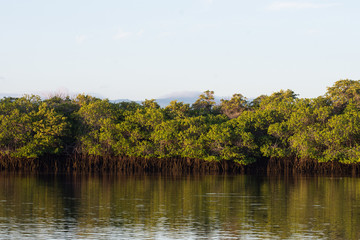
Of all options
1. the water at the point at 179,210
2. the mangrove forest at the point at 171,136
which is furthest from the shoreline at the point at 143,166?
the water at the point at 179,210

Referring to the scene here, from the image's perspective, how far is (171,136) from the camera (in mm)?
53719

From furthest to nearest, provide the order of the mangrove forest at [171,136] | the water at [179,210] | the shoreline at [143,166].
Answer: the shoreline at [143,166] < the mangrove forest at [171,136] < the water at [179,210]

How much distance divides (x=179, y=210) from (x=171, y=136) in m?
27.8

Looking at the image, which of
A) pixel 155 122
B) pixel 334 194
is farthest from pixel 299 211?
pixel 155 122

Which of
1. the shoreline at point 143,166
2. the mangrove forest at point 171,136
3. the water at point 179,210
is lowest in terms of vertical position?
the water at point 179,210

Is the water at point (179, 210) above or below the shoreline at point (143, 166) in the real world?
below

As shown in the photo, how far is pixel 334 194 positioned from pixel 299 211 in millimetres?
7762

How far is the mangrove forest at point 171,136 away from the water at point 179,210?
465 inches

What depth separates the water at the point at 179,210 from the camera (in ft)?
65.6

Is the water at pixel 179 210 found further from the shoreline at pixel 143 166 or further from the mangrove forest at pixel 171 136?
the shoreline at pixel 143 166

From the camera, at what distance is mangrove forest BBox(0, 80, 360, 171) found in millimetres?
52312

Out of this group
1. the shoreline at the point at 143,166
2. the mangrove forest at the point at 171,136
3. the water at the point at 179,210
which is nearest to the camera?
the water at the point at 179,210

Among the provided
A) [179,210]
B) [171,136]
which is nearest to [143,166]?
[171,136]

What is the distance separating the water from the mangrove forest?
11.8 metres
